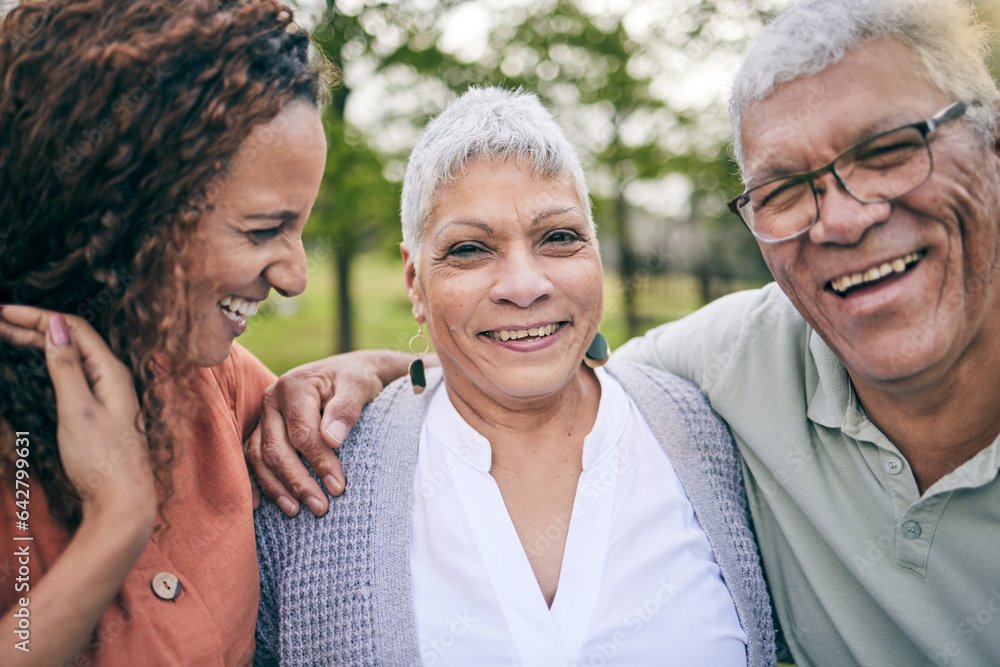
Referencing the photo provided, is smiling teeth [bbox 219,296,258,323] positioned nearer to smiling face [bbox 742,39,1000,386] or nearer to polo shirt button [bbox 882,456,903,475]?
smiling face [bbox 742,39,1000,386]


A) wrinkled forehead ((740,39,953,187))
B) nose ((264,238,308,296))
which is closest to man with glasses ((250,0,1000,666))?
wrinkled forehead ((740,39,953,187))

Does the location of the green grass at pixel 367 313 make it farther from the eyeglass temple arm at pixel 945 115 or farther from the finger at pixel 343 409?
the eyeglass temple arm at pixel 945 115

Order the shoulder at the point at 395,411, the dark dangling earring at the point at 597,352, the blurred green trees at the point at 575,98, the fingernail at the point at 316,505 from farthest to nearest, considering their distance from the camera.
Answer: the blurred green trees at the point at 575,98 < the dark dangling earring at the point at 597,352 < the shoulder at the point at 395,411 < the fingernail at the point at 316,505

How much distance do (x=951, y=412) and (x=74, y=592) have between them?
234 centimetres

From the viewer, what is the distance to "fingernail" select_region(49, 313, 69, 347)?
Result: 1.46 meters

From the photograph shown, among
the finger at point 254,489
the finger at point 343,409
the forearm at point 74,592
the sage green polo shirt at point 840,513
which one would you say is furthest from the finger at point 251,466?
the sage green polo shirt at point 840,513

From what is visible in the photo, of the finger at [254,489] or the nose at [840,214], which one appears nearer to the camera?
the nose at [840,214]

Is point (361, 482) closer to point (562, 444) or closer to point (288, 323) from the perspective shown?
point (562, 444)

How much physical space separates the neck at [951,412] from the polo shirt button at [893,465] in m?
0.07

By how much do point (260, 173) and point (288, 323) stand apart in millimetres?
12802

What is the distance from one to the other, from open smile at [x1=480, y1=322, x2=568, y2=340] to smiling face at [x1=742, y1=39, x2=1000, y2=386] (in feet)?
2.76

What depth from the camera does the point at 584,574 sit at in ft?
6.75

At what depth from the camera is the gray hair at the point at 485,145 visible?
86.5 inches

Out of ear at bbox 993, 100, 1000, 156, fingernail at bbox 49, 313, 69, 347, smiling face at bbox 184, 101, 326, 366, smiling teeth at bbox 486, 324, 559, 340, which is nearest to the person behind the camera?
fingernail at bbox 49, 313, 69, 347
